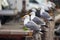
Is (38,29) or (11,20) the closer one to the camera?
(38,29)

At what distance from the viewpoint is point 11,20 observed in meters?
6.50

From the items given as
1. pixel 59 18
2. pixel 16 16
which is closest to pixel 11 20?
pixel 16 16

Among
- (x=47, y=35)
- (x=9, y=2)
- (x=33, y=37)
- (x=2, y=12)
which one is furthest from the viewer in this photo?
(x=9, y=2)

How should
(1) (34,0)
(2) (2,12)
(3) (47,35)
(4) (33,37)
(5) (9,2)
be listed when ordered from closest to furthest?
(4) (33,37) < (3) (47,35) < (2) (2,12) < (5) (9,2) < (1) (34,0)

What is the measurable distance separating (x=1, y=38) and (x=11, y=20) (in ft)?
8.15

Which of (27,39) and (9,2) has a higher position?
(9,2)

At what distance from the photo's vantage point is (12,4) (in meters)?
6.90

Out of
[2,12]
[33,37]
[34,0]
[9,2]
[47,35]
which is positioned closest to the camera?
[33,37]

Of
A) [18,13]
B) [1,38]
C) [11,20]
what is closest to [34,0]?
[18,13]

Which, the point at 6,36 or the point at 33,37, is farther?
the point at 6,36

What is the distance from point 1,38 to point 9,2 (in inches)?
113

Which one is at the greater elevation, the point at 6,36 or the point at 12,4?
the point at 12,4

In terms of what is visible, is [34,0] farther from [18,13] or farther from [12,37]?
[12,37]

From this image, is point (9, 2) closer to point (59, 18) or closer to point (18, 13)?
point (18, 13)
